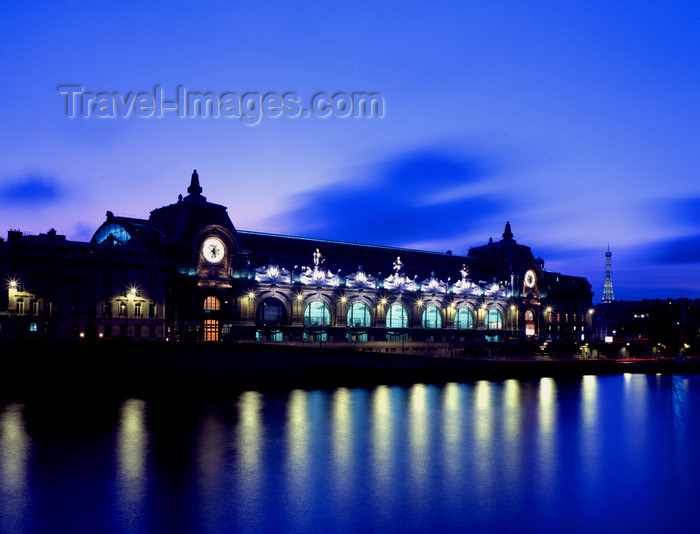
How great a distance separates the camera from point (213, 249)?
8719cm

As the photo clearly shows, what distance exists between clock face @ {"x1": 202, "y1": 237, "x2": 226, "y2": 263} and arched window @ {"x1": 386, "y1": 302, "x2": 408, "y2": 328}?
29567mm

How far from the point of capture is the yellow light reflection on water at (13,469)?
74.4 feet

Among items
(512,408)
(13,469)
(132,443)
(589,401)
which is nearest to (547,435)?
(512,408)

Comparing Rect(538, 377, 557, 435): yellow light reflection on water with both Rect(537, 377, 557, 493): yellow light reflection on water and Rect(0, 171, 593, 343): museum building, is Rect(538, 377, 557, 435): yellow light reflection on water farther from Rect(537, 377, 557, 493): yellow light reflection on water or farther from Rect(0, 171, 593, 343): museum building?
Rect(0, 171, 593, 343): museum building

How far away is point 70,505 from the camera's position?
2394cm

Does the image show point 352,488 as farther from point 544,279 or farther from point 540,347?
point 544,279

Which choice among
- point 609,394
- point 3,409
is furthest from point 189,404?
point 609,394

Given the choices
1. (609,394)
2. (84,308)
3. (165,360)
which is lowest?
(609,394)

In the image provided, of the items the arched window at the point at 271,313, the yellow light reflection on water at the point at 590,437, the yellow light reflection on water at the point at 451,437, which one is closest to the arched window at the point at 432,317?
the arched window at the point at 271,313

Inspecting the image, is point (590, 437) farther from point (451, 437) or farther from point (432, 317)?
point (432, 317)

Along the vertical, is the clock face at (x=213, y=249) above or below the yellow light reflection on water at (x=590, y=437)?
above

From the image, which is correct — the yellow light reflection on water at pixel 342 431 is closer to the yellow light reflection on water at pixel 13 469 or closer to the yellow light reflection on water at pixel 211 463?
the yellow light reflection on water at pixel 211 463

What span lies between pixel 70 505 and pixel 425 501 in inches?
511

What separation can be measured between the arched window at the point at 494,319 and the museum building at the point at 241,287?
0.21 metres
